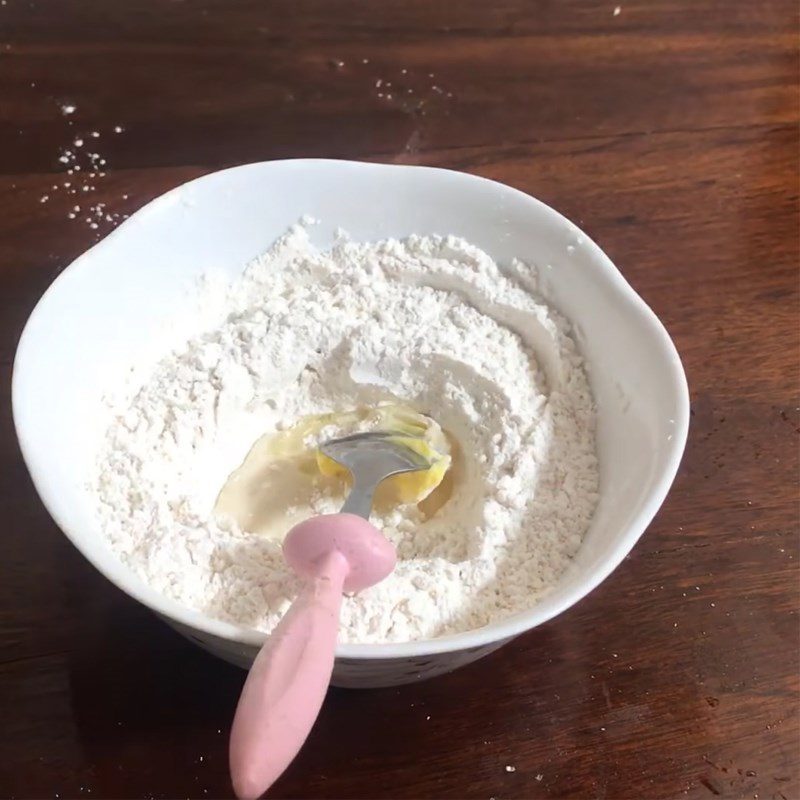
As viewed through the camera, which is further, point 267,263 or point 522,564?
point 267,263

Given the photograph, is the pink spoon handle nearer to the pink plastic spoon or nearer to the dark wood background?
the pink plastic spoon

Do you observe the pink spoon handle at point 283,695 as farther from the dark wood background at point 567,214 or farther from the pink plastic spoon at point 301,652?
the dark wood background at point 567,214

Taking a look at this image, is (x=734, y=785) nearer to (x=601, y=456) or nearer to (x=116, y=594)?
(x=601, y=456)

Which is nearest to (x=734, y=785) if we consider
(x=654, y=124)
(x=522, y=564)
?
(x=522, y=564)

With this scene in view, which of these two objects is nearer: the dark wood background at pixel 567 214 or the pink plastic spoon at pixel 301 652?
the pink plastic spoon at pixel 301 652

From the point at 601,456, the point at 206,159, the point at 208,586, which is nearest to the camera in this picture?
the point at 208,586

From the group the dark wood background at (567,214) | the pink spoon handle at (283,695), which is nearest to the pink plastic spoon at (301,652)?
the pink spoon handle at (283,695)

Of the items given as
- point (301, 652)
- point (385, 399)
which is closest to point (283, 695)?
point (301, 652)

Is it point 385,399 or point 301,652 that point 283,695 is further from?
point 385,399
